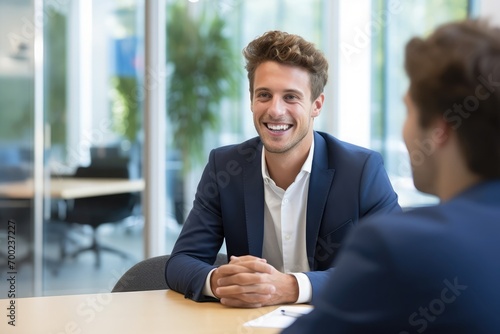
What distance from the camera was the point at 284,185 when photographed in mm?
2680

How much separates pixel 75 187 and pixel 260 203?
261 centimetres

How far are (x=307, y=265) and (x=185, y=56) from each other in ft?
9.03

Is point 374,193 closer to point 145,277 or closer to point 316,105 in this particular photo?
point 316,105

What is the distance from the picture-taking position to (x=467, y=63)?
3.62ft

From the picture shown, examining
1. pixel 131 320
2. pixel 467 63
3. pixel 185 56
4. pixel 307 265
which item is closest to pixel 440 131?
pixel 467 63

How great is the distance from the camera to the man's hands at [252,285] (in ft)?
6.87

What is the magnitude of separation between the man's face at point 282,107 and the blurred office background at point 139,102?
225cm

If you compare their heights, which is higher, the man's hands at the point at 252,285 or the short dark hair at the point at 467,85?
the short dark hair at the point at 467,85

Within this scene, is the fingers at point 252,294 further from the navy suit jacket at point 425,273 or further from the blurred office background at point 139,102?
the blurred office background at point 139,102

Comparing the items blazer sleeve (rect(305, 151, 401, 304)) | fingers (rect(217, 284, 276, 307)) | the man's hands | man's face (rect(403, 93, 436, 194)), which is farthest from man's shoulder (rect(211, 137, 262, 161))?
man's face (rect(403, 93, 436, 194))

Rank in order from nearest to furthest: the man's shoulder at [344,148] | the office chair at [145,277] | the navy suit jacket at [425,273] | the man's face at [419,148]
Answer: the navy suit jacket at [425,273], the man's face at [419,148], the office chair at [145,277], the man's shoulder at [344,148]

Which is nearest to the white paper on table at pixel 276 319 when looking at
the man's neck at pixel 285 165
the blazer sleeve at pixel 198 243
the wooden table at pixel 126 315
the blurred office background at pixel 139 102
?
the wooden table at pixel 126 315

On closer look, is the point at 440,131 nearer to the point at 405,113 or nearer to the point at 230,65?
the point at 405,113

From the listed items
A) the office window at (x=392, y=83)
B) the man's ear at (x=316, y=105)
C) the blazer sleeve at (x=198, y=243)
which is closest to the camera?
the blazer sleeve at (x=198, y=243)
